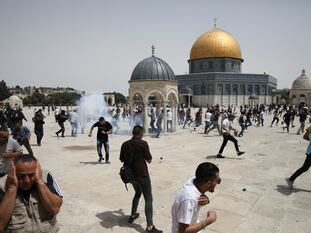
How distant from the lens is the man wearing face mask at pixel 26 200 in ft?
6.77

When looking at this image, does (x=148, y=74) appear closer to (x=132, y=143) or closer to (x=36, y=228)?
(x=132, y=143)

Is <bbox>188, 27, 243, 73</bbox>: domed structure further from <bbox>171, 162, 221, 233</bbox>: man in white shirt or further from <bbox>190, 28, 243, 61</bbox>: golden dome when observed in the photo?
<bbox>171, 162, 221, 233</bbox>: man in white shirt

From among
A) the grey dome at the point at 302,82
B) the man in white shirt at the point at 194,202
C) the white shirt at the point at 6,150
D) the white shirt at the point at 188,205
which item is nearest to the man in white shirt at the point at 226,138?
the white shirt at the point at 6,150

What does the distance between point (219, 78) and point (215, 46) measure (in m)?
7.73

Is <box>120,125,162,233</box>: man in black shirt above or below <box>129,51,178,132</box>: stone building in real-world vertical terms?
below

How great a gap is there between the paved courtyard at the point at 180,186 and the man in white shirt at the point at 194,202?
221 centimetres

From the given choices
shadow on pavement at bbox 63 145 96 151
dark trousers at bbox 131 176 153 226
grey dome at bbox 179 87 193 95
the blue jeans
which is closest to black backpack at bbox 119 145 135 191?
dark trousers at bbox 131 176 153 226

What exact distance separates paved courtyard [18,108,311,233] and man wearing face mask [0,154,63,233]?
2469 mm

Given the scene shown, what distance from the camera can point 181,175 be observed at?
7637mm

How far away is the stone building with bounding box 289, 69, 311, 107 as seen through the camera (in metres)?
69.8

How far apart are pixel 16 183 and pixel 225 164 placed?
25.6 feet

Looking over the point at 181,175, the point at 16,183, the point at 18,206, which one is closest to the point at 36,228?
the point at 18,206

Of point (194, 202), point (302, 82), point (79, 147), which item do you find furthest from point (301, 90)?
point (194, 202)

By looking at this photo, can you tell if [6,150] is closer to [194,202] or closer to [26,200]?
[26,200]
